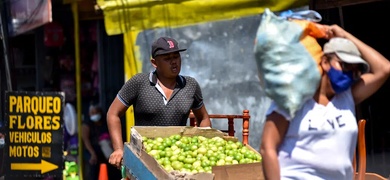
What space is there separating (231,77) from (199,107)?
11.3 ft

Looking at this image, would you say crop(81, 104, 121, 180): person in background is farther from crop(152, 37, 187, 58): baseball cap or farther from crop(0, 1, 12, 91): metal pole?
crop(152, 37, 187, 58): baseball cap

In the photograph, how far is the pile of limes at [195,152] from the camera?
5090 millimetres

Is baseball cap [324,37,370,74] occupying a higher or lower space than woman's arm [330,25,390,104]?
higher

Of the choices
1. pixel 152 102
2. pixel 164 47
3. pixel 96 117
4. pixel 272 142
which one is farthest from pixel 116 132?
pixel 96 117

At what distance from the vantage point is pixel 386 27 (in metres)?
8.59

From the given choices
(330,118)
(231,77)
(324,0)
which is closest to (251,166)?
(330,118)

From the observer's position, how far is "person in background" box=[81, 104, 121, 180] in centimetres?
1170

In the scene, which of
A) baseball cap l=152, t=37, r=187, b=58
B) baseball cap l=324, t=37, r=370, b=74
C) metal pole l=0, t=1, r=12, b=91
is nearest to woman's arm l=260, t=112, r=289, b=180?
baseball cap l=324, t=37, r=370, b=74

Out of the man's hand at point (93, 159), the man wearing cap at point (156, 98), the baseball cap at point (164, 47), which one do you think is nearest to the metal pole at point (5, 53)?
the man's hand at point (93, 159)

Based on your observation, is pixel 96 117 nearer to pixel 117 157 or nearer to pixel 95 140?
pixel 95 140

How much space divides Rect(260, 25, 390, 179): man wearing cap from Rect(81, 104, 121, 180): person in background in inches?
314

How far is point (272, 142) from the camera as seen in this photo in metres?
3.81

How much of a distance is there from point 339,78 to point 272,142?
18.0 inches

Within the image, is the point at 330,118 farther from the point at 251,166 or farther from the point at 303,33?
the point at 251,166
